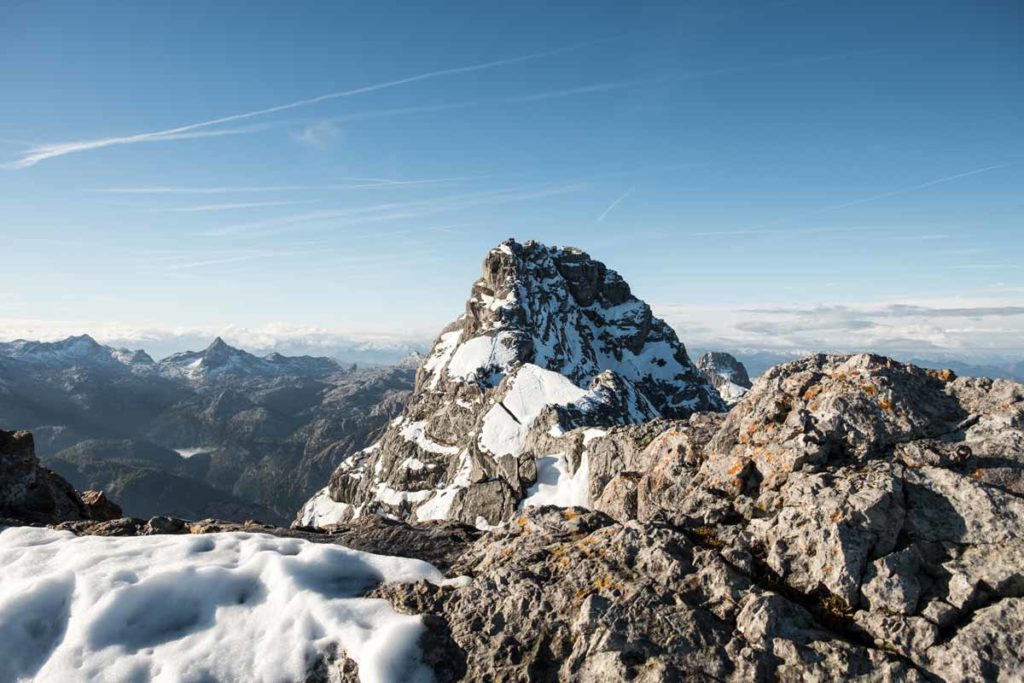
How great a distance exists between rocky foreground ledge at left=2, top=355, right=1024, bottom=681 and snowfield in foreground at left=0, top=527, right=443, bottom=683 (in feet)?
2.07

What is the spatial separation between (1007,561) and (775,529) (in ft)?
11.6

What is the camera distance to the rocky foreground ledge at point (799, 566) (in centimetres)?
855

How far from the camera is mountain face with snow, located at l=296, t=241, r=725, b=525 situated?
54.4 meters

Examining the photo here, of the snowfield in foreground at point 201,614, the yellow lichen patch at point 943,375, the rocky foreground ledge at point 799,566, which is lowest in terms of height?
the snowfield in foreground at point 201,614

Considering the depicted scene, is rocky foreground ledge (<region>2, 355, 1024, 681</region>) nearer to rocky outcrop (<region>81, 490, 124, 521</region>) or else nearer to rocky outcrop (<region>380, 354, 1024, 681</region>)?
rocky outcrop (<region>380, 354, 1024, 681</region>)

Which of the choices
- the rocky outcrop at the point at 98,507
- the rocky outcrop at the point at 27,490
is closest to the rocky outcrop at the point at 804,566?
the rocky outcrop at the point at 27,490

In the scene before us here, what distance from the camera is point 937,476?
10.4m

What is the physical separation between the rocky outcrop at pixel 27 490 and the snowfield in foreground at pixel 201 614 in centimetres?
641

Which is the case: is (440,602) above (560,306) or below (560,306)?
below

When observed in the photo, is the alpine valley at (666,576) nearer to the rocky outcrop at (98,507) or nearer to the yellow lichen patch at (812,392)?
the yellow lichen patch at (812,392)

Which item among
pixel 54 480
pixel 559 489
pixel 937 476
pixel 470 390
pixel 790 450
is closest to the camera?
pixel 937 476

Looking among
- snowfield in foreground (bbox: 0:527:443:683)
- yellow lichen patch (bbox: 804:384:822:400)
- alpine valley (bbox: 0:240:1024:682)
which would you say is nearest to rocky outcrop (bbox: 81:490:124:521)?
alpine valley (bbox: 0:240:1024:682)

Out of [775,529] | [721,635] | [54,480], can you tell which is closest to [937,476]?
[775,529]

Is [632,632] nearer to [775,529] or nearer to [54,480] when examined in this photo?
[775,529]
